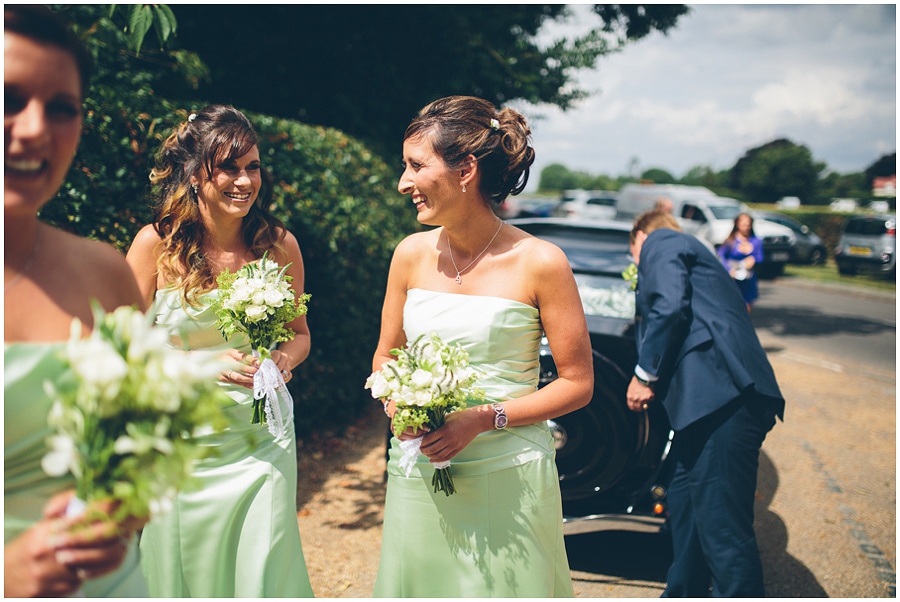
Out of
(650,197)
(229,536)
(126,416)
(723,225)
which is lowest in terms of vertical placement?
(229,536)

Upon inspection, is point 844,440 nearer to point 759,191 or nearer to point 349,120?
point 349,120

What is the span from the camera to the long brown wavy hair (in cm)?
292

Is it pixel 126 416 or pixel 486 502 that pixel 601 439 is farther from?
pixel 126 416

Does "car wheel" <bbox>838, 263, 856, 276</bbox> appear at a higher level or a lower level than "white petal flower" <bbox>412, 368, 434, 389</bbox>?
lower

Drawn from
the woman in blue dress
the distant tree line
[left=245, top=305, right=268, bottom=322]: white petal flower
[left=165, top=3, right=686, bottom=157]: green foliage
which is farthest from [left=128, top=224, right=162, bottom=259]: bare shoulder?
the distant tree line

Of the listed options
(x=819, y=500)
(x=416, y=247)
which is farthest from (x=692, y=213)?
(x=416, y=247)

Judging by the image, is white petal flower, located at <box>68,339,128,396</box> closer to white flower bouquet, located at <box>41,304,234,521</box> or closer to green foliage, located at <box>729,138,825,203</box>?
white flower bouquet, located at <box>41,304,234,521</box>

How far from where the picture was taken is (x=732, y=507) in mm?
3336

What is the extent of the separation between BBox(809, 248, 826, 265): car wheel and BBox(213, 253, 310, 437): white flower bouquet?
24973 mm

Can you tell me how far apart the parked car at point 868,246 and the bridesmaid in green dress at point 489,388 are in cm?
2225

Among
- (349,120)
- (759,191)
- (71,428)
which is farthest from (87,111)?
(759,191)

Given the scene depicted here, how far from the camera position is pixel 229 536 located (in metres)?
2.71

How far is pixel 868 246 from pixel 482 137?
22815mm

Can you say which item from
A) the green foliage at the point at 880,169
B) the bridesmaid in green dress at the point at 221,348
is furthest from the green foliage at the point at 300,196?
the green foliage at the point at 880,169
